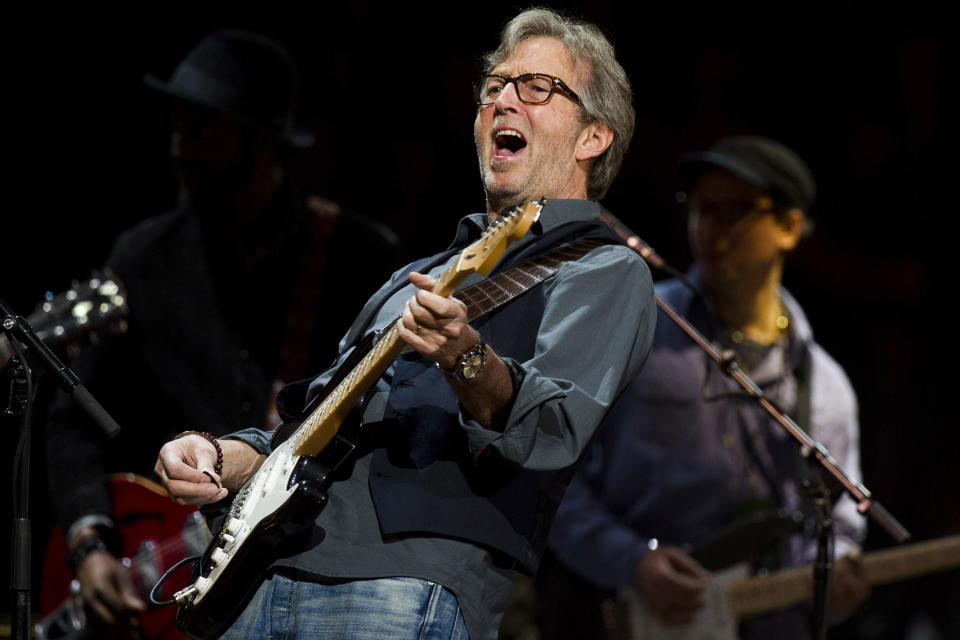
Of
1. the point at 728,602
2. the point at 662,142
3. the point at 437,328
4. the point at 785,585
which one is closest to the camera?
the point at 437,328

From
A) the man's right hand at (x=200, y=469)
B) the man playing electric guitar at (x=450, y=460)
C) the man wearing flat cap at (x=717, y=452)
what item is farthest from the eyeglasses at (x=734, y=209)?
the man's right hand at (x=200, y=469)

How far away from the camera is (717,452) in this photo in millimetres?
3982

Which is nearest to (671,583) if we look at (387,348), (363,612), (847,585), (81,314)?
(847,585)

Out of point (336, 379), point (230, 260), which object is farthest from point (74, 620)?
point (336, 379)

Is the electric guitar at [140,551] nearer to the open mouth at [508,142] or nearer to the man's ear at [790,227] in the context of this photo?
the open mouth at [508,142]

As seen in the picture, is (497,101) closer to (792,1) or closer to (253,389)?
(253,389)

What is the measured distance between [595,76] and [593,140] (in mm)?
131

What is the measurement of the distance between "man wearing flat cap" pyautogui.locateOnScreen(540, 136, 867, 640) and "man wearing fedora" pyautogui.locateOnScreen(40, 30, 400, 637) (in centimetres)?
111

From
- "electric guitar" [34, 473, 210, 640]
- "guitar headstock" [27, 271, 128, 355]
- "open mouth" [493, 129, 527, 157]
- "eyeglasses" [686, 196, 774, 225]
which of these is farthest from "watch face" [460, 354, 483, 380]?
"eyeglasses" [686, 196, 774, 225]

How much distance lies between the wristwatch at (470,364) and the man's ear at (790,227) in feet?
10.3

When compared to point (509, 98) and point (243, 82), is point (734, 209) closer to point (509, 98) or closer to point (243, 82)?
point (243, 82)

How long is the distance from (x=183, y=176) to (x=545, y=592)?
198 centimetres

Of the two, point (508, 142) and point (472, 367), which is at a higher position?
point (508, 142)

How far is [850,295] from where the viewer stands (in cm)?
552
